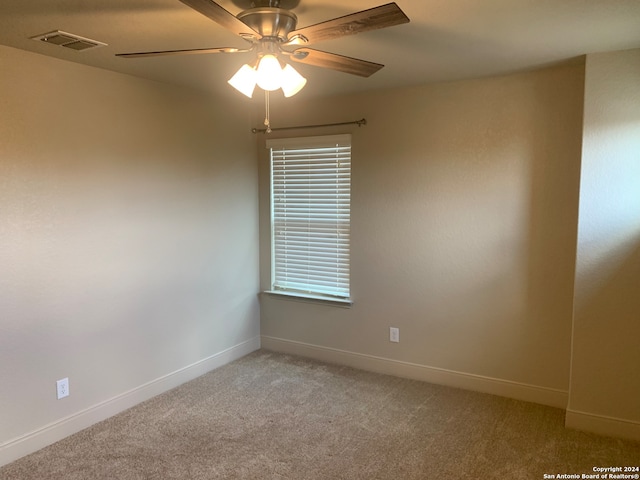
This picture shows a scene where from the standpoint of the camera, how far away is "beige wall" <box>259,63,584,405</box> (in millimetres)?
3150

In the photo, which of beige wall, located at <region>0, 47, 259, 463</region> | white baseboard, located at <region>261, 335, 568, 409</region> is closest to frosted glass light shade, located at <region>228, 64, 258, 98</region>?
beige wall, located at <region>0, 47, 259, 463</region>

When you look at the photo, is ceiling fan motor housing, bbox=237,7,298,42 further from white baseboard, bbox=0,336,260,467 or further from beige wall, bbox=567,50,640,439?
white baseboard, bbox=0,336,260,467

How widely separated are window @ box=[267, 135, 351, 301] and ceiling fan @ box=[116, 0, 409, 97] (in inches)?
71.4

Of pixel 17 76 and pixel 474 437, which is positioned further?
pixel 474 437

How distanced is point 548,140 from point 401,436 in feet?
7.20

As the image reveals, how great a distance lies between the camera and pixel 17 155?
2.60 m

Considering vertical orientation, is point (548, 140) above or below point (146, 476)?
above

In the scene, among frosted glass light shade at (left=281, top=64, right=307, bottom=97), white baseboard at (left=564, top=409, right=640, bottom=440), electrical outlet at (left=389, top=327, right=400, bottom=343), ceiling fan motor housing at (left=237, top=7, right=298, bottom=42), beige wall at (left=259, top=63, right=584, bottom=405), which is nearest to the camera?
ceiling fan motor housing at (left=237, top=7, right=298, bottom=42)

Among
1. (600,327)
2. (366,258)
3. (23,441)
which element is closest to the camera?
(23,441)

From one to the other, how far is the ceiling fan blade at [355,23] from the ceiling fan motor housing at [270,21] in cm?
7

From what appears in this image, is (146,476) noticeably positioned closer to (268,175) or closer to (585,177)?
(268,175)

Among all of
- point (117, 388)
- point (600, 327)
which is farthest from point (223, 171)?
point (600, 327)

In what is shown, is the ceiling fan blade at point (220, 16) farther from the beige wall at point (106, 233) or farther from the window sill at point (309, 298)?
the window sill at point (309, 298)

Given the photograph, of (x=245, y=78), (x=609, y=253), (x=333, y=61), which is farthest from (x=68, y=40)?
(x=609, y=253)
